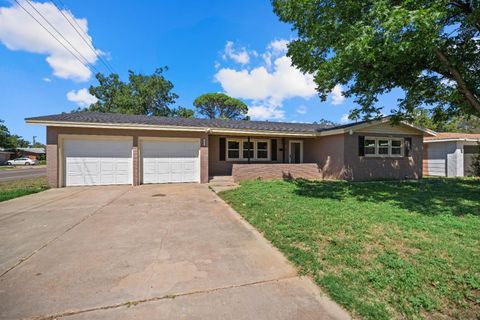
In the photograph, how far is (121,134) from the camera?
35.6ft

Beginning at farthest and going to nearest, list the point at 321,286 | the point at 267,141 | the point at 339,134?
1. the point at 267,141
2. the point at 339,134
3. the point at 321,286

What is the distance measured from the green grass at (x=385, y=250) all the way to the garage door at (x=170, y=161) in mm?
5909

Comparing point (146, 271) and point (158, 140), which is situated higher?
point (158, 140)

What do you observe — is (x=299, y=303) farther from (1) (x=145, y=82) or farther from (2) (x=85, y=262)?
(1) (x=145, y=82)

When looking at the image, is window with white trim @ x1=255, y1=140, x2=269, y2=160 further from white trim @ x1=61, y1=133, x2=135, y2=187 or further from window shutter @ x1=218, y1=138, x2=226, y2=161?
white trim @ x1=61, y1=133, x2=135, y2=187

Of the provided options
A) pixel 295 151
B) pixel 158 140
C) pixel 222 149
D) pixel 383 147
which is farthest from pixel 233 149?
pixel 383 147

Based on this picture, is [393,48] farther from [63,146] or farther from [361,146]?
[63,146]

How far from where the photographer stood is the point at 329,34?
7945 mm

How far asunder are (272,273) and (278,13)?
33.6 ft

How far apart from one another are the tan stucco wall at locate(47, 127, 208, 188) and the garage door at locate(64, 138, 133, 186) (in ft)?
0.95

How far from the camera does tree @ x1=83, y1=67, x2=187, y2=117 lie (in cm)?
2761

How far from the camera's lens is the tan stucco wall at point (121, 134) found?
10.1 m

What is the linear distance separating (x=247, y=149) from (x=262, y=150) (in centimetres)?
100

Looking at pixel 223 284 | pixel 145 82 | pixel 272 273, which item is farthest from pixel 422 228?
pixel 145 82
